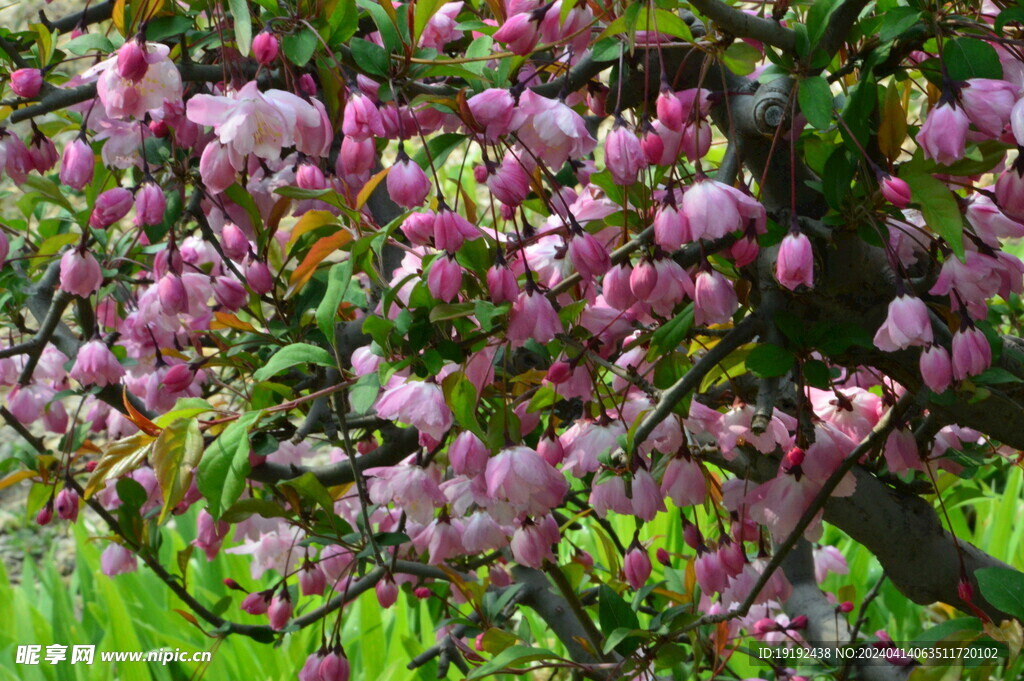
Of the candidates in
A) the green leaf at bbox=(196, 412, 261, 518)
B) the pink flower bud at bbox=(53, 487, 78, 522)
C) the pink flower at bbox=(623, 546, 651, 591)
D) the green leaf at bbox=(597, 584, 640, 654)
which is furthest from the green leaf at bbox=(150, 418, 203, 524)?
the pink flower bud at bbox=(53, 487, 78, 522)

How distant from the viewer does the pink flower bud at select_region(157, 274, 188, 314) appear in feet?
3.22

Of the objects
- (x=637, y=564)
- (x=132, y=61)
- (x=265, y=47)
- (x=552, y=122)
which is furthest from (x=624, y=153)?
(x=637, y=564)

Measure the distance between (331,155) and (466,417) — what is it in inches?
24.4

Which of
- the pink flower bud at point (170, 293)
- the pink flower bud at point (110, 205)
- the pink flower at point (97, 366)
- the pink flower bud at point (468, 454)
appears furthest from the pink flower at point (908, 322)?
the pink flower at point (97, 366)

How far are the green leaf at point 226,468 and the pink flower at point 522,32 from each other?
1.08 feet

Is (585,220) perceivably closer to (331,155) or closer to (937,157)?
(937,157)

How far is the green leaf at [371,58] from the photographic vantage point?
2.30ft

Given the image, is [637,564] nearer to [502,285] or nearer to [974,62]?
[502,285]

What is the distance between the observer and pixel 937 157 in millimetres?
611

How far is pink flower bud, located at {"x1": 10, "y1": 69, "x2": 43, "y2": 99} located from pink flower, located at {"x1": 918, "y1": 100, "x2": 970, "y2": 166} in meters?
0.77

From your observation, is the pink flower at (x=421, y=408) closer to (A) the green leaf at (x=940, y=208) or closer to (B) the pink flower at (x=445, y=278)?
(B) the pink flower at (x=445, y=278)

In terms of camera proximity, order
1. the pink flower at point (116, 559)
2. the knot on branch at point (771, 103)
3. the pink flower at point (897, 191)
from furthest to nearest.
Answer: the pink flower at point (116, 559), the knot on branch at point (771, 103), the pink flower at point (897, 191)

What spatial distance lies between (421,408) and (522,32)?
0.96 feet

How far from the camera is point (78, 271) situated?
3.26 ft
